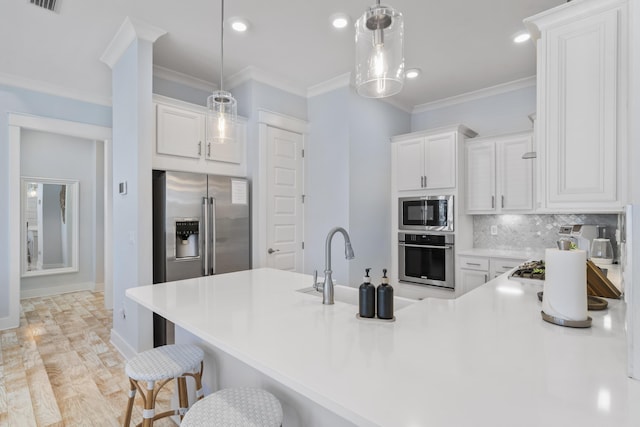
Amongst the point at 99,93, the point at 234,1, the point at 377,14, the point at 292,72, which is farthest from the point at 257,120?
the point at 377,14

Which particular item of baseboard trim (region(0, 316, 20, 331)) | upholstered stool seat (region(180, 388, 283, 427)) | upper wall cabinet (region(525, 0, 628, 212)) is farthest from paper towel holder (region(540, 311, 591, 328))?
baseboard trim (region(0, 316, 20, 331))

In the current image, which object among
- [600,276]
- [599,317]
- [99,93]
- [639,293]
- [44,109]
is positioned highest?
[99,93]

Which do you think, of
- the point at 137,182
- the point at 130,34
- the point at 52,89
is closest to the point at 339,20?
the point at 130,34

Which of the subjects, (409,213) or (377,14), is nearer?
(377,14)

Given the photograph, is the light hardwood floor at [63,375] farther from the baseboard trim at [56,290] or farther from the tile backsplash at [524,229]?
the tile backsplash at [524,229]

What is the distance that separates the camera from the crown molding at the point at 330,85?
3705 millimetres

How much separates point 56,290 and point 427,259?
19.1 feet

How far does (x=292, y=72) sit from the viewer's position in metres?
3.61

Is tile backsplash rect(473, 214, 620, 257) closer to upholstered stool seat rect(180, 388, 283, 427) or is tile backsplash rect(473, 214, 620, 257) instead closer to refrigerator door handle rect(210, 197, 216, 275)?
refrigerator door handle rect(210, 197, 216, 275)

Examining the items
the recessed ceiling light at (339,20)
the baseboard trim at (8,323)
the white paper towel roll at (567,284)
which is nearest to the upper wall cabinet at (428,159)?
the recessed ceiling light at (339,20)

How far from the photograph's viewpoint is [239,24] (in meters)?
2.67

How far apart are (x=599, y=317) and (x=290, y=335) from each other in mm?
1320

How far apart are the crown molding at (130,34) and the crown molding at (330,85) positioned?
176 centimetres

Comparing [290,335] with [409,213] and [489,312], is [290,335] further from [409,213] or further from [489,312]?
[409,213]
